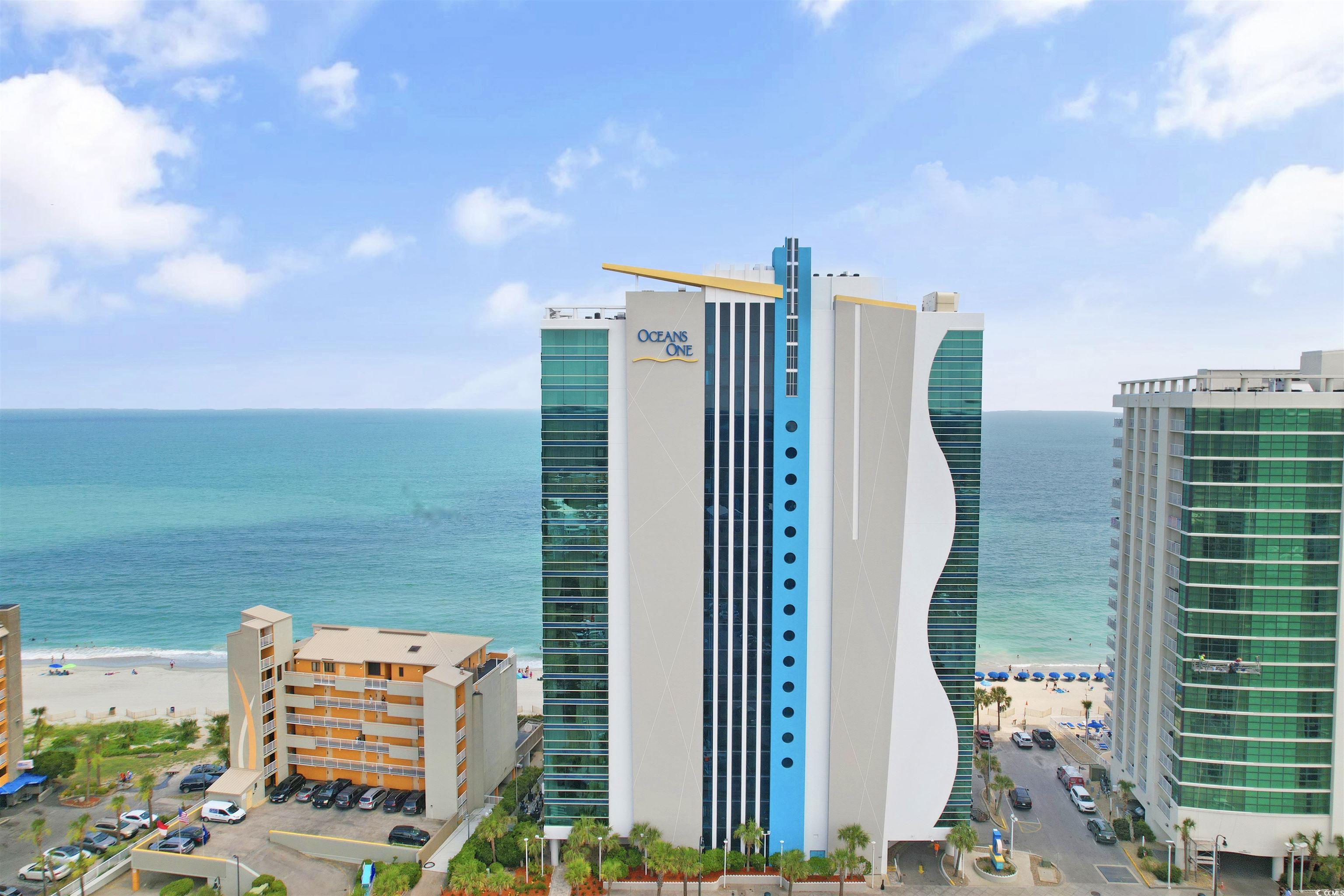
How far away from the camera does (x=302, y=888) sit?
34438mm

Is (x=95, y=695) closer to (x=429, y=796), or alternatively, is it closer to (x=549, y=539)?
(x=429, y=796)

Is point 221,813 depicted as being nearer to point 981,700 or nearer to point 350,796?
point 350,796

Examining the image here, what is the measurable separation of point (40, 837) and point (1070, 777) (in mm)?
56434

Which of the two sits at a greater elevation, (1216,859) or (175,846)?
(1216,859)

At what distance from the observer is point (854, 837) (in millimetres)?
34062

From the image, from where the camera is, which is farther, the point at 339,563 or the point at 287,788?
the point at 339,563

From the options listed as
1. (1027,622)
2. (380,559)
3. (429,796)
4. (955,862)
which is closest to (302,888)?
(429,796)

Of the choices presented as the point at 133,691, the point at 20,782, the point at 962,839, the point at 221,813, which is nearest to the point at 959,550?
the point at 962,839

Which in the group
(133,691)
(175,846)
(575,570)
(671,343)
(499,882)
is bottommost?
(133,691)

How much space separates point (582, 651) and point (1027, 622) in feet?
232

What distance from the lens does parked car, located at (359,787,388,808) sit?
1583 inches

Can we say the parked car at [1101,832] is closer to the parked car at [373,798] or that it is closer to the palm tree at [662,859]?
the palm tree at [662,859]

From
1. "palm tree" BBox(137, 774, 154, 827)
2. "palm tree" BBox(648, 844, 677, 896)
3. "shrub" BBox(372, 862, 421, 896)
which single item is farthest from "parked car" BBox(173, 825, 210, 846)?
"palm tree" BBox(648, 844, 677, 896)

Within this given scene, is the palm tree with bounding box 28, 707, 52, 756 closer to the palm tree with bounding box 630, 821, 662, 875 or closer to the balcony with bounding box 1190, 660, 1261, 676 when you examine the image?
the palm tree with bounding box 630, 821, 662, 875
